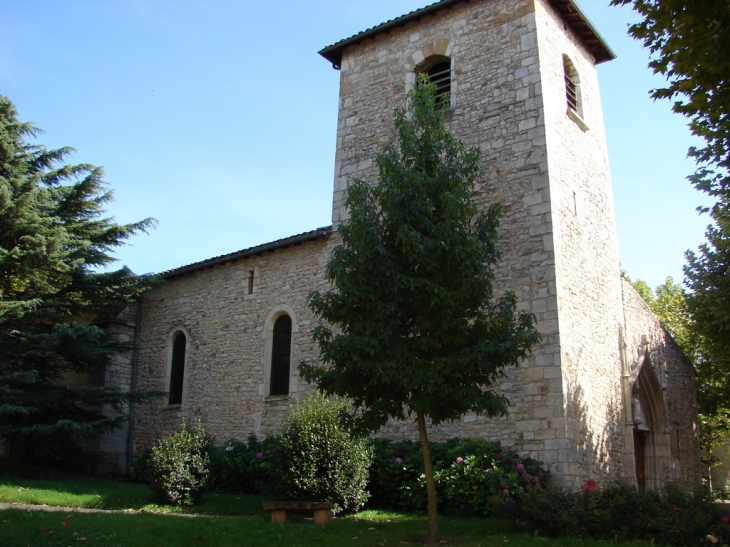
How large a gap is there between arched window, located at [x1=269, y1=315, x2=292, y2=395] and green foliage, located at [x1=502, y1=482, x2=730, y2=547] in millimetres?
7403

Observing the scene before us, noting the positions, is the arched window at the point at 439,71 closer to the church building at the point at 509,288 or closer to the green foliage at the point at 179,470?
the church building at the point at 509,288

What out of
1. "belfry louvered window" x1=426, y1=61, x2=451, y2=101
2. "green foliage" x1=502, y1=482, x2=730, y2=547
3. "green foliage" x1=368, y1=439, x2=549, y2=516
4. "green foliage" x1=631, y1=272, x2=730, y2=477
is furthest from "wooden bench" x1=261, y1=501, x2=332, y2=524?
"green foliage" x1=631, y1=272, x2=730, y2=477

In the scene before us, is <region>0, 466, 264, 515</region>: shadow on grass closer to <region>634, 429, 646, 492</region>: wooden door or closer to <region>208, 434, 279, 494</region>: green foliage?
<region>208, 434, 279, 494</region>: green foliage

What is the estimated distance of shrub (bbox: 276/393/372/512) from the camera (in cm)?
1151

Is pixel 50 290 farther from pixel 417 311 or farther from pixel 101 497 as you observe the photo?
pixel 417 311

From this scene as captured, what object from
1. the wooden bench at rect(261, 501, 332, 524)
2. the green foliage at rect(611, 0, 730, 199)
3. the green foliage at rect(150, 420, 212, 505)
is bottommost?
the wooden bench at rect(261, 501, 332, 524)

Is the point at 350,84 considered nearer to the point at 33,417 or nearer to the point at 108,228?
the point at 108,228

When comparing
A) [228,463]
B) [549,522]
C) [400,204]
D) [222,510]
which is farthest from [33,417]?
[549,522]

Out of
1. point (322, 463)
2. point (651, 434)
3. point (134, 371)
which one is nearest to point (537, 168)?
point (322, 463)

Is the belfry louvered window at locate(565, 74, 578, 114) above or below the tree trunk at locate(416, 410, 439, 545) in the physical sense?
above

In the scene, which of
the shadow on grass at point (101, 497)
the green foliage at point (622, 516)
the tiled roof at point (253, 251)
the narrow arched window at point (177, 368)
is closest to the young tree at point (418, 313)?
Answer: the green foliage at point (622, 516)

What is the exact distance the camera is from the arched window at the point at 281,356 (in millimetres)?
16297

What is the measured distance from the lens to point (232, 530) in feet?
31.2

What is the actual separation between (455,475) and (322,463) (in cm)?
226
